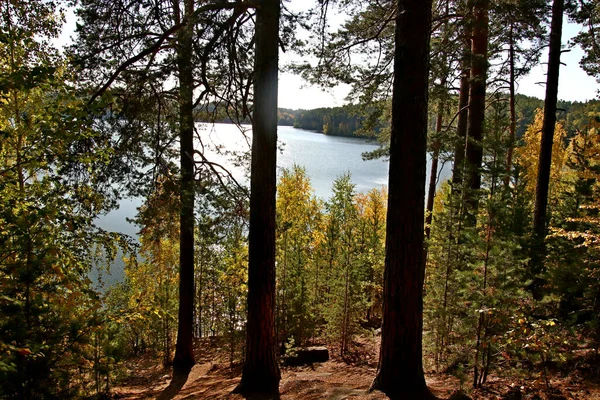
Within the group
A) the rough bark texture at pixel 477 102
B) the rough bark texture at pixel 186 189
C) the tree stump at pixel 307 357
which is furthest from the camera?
the tree stump at pixel 307 357

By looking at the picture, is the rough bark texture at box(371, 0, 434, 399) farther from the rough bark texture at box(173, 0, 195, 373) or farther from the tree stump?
the tree stump

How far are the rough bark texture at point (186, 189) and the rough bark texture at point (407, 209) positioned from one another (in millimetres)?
2990

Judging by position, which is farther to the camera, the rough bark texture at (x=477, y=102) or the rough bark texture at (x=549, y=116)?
the rough bark texture at (x=549, y=116)

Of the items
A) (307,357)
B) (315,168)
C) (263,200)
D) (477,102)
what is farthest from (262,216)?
(315,168)

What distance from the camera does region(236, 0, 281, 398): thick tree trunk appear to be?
452cm

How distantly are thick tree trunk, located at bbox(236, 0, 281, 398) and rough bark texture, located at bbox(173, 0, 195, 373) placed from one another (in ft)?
4.17

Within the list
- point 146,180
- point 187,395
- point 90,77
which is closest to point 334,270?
point 187,395

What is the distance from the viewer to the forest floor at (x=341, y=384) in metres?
3.81

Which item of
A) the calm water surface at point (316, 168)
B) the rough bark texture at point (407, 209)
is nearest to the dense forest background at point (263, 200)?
the rough bark texture at point (407, 209)

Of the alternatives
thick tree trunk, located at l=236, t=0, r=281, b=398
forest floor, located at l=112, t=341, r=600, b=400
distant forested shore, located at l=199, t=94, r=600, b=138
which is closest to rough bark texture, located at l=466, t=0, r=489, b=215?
distant forested shore, located at l=199, t=94, r=600, b=138

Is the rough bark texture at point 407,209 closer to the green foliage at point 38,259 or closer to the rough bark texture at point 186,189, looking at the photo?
the green foliage at point 38,259

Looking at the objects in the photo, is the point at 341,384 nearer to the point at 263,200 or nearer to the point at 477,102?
the point at 263,200

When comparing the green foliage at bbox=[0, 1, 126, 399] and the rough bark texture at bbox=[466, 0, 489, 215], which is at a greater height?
the rough bark texture at bbox=[466, 0, 489, 215]

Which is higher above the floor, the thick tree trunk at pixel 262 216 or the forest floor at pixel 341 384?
the thick tree trunk at pixel 262 216
